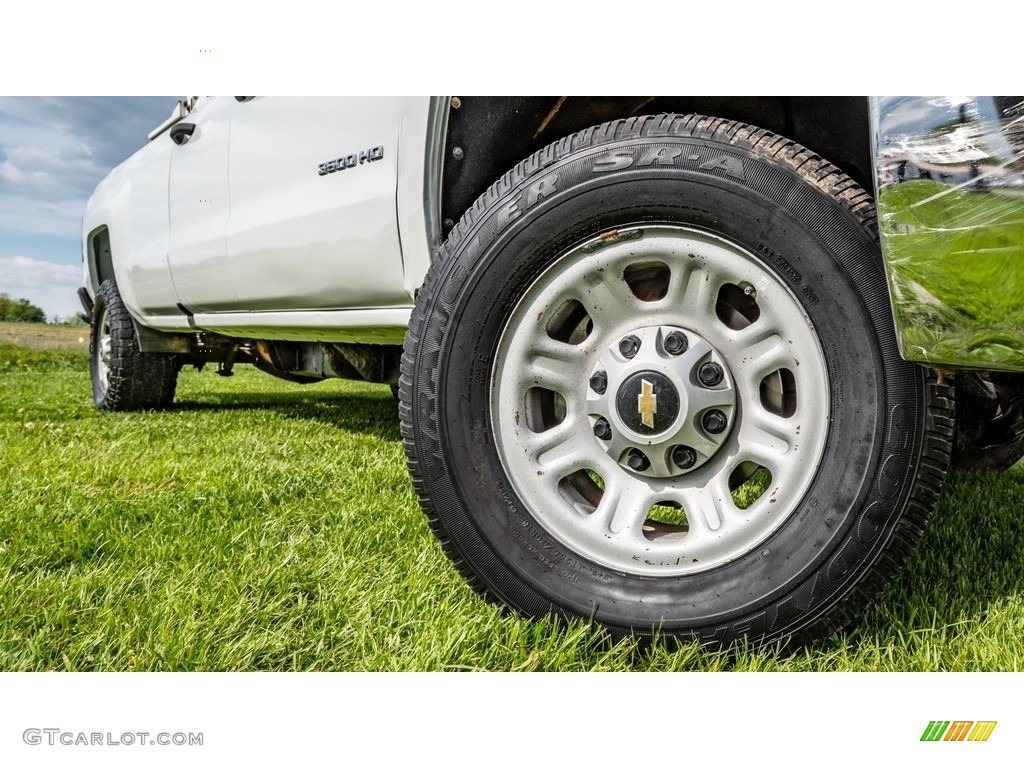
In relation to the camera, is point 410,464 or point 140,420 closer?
point 410,464

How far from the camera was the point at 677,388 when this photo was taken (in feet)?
4.14

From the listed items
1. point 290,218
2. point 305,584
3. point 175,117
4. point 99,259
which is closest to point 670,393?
point 305,584

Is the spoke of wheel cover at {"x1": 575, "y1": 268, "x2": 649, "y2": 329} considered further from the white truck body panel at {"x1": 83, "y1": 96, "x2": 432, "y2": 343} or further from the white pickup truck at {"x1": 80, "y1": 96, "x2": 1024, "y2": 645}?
the white truck body panel at {"x1": 83, "y1": 96, "x2": 432, "y2": 343}

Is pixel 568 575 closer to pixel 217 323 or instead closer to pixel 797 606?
pixel 797 606

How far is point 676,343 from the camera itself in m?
1.29

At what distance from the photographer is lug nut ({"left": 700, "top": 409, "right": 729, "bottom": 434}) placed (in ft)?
4.17

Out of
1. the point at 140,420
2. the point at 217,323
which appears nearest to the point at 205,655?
the point at 217,323

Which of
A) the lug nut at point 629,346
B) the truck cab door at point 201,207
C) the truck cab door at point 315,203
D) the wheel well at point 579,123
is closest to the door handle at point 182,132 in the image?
the truck cab door at point 201,207

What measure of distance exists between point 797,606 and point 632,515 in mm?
313
